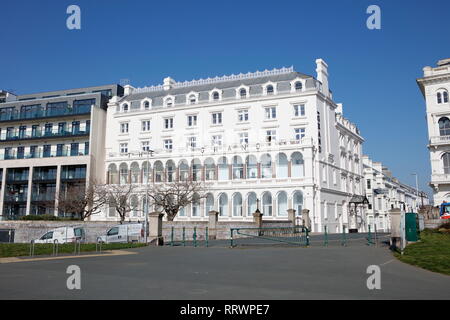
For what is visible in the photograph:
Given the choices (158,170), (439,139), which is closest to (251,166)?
(158,170)

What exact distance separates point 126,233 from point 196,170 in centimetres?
2807

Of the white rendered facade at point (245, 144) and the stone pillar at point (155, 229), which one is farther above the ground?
the white rendered facade at point (245, 144)

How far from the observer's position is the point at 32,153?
229 feet

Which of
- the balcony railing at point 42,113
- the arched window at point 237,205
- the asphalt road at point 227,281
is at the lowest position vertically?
the asphalt road at point 227,281

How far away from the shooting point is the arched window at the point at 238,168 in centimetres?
5734

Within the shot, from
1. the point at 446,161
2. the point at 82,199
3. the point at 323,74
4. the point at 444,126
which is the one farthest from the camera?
the point at 323,74

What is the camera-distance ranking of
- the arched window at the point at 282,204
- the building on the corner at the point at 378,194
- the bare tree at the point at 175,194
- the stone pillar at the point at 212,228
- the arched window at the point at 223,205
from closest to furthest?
the stone pillar at the point at 212,228 < the bare tree at the point at 175,194 < the arched window at the point at 282,204 < the arched window at the point at 223,205 < the building on the corner at the point at 378,194

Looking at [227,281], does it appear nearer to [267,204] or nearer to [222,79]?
[267,204]

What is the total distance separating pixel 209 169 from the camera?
59.2 metres

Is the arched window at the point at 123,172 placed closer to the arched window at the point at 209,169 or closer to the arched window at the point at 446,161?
the arched window at the point at 209,169

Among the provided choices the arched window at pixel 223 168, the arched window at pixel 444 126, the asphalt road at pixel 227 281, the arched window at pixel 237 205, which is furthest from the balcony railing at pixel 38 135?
the asphalt road at pixel 227 281

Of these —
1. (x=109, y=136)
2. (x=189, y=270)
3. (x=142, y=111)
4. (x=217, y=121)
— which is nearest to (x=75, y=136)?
(x=109, y=136)

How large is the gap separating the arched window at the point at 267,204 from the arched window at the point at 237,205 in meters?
3.45

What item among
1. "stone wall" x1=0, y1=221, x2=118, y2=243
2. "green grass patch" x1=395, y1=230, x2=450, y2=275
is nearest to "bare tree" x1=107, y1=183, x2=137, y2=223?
"stone wall" x1=0, y1=221, x2=118, y2=243
